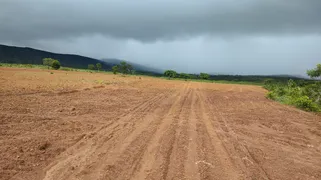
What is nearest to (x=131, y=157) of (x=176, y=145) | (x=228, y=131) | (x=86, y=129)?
(x=176, y=145)

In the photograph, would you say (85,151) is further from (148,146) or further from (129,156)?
(148,146)

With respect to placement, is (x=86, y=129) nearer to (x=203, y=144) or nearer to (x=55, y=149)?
(x=55, y=149)

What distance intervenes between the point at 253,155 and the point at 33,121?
6.82 metres

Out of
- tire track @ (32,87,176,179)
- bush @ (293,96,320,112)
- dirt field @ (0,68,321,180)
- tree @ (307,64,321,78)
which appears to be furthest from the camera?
tree @ (307,64,321,78)

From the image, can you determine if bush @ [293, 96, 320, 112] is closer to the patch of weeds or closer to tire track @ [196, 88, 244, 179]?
tire track @ [196, 88, 244, 179]

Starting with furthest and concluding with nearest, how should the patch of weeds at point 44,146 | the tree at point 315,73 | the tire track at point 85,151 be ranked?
the tree at point 315,73 → the patch of weeds at point 44,146 → the tire track at point 85,151

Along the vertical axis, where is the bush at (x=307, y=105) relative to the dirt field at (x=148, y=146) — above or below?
above

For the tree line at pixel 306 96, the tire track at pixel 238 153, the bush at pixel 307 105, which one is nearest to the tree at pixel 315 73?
the tree line at pixel 306 96

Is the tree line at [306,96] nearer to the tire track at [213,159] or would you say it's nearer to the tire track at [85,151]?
the tire track at [213,159]

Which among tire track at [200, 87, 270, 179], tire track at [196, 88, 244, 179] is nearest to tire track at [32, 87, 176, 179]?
tire track at [196, 88, 244, 179]

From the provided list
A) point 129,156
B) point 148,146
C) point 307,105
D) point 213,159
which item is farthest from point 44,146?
point 307,105

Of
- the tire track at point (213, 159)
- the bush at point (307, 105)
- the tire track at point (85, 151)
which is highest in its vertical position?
the bush at point (307, 105)

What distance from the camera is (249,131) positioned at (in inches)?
337

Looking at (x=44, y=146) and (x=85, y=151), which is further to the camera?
(x=44, y=146)
